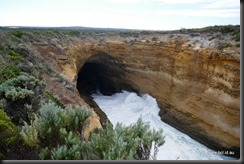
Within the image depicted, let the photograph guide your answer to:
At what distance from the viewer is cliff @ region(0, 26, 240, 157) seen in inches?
592

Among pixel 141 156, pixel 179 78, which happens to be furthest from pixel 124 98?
pixel 141 156

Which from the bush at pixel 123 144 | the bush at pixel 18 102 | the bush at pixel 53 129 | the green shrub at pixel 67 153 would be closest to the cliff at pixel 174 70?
the bush at pixel 18 102

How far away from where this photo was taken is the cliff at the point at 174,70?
15.0 meters

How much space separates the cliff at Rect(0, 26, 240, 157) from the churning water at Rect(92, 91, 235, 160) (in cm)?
52

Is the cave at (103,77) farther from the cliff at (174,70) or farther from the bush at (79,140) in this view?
the bush at (79,140)

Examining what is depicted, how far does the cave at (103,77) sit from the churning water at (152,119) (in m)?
0.86

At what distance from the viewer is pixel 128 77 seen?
24906 millimetres

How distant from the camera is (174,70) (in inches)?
785

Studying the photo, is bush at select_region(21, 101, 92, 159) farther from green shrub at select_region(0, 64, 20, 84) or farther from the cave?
the cave

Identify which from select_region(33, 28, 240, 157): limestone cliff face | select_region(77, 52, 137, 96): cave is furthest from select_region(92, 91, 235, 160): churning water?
select_region(77, 52, 137, 96): cave

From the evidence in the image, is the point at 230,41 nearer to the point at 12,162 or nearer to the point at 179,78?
the point at 179,78

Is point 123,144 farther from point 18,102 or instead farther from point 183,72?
point 183,72

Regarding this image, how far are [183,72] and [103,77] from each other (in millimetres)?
11416

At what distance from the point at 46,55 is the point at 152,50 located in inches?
330
